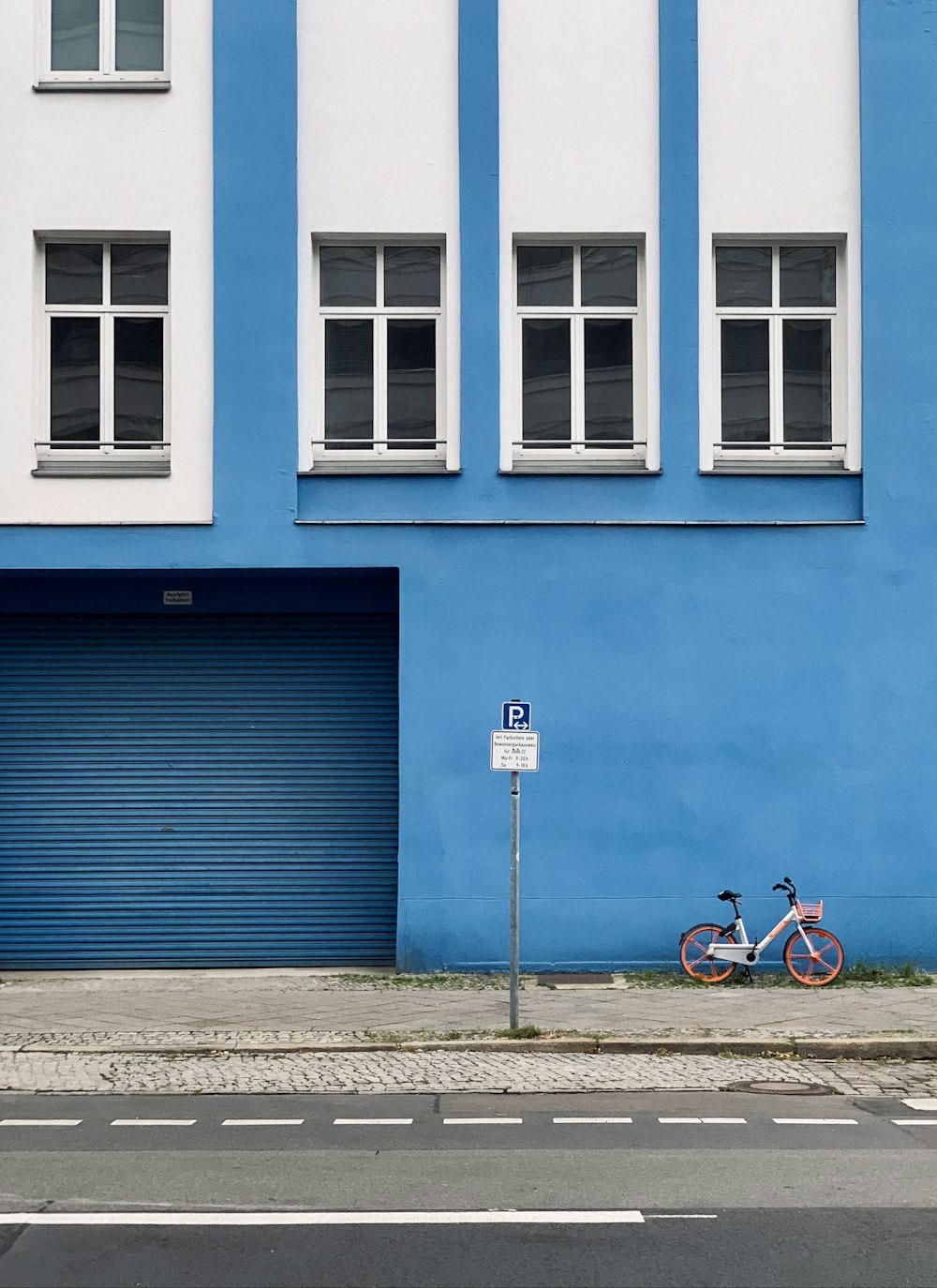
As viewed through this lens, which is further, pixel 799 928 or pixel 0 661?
pixel 0 661

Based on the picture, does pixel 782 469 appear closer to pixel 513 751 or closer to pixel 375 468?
pixel 375 468

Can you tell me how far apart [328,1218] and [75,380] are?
10533 mm

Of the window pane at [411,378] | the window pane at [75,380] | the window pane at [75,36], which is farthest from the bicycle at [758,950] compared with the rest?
the window pane at [75,36]

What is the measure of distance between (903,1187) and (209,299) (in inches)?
422

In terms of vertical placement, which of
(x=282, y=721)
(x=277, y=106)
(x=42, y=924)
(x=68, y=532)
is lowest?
(x=42, y=924)

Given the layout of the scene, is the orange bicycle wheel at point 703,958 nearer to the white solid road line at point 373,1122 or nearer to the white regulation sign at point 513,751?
the white regulation sign at point 513,751

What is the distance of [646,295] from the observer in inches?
607

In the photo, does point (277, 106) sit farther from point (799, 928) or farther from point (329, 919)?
point (799, 928)

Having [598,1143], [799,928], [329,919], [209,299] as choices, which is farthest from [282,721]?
[598,1143]

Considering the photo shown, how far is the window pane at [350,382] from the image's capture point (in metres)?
15.6

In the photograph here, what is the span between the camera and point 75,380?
15.6 metres

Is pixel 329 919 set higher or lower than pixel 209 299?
lower

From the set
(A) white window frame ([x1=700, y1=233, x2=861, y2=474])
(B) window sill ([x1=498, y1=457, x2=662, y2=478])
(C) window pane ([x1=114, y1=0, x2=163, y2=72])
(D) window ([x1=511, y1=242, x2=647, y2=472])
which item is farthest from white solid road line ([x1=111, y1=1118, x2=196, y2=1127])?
(C) window pane ([x1=114, y1=0, x2=163, y2=72])

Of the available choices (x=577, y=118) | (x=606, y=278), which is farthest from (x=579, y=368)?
(x=577, y=118)
